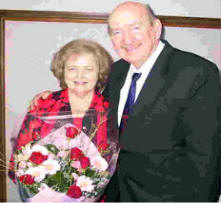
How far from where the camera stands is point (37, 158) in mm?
932

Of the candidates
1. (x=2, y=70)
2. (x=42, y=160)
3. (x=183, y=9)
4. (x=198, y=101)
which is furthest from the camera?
(x=183, y=9)

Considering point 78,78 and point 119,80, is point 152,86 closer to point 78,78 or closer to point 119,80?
point 119,80

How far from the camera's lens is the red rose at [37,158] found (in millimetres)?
932

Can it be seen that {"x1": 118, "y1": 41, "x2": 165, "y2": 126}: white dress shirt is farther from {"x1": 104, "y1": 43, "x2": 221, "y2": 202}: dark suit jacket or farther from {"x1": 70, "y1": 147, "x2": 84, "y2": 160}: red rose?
{"x1": 70, "y1": 147, "x2": 84, "y2": 160}: red rose

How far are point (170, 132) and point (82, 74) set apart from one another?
52 centimetres

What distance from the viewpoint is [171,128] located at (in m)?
1.21

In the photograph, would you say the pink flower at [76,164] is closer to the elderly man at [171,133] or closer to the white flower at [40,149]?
the white flower at [40,149]

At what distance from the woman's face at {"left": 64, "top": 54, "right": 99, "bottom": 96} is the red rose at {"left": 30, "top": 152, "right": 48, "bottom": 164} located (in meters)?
0.54

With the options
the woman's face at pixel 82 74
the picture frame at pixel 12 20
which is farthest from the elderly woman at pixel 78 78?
the picture frame at pixel 12 20

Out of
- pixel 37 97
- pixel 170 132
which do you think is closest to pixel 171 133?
pixel 170 132

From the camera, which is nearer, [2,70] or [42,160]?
[42,160]

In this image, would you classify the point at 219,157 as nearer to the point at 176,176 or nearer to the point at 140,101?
the point at 176,176

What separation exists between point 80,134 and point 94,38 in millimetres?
708

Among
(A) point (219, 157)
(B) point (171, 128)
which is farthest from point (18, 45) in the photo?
(A) point (219, 157)
